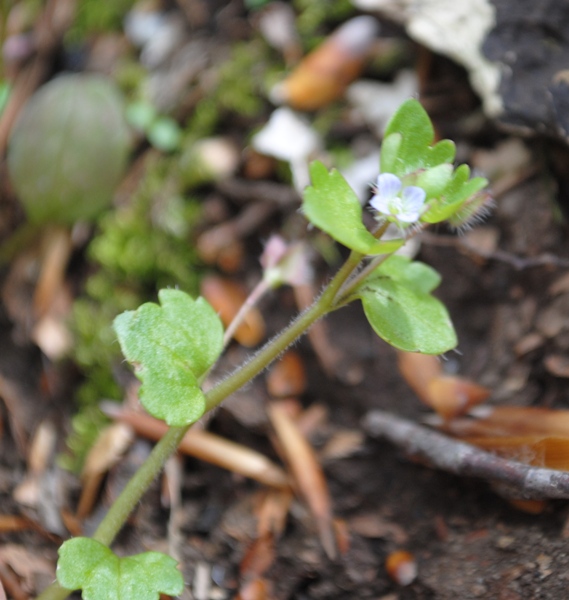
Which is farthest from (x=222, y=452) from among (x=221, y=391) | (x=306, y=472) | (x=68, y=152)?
(x=68, y=152)

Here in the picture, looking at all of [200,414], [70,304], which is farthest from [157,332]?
[70,304]

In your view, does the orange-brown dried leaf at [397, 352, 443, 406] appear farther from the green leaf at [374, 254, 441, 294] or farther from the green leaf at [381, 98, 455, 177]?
the green leaf at [381, 98, 455, 177]

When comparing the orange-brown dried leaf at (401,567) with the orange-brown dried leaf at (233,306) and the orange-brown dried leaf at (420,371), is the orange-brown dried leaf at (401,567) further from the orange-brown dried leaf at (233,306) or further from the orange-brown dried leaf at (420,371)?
the orange-brown dried leaf at (233,306)

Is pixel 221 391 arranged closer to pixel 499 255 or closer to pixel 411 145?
pixel 411 145

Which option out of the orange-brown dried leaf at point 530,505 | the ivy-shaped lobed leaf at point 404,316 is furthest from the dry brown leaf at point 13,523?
the orange-brown dried leaf at point 530,505

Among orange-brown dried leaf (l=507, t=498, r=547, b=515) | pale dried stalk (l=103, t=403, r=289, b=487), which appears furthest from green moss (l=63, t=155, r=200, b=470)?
orange-brown dried leaf (l=507, t=498, r=547, b=515)
